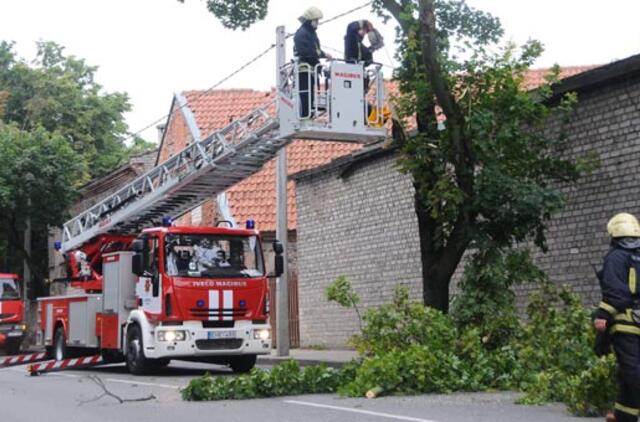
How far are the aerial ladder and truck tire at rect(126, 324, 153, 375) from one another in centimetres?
2

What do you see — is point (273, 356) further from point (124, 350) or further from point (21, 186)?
point (21, 186)

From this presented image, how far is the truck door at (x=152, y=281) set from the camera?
16683 mm

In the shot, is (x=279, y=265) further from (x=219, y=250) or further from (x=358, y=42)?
(x=358, y=42)

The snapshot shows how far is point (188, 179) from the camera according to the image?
18266mm

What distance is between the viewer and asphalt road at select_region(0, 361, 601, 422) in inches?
388

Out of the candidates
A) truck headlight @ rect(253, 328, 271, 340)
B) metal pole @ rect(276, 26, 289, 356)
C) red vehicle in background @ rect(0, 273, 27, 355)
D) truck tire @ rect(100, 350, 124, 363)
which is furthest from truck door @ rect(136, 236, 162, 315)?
red vehicle in background @ rect(0, 273, 27, 355)

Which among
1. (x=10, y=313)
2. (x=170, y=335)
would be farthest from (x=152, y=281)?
(x=10, y=313)

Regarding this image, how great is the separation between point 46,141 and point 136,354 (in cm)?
1888

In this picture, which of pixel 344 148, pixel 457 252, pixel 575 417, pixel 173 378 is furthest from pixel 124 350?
pixel 344 148

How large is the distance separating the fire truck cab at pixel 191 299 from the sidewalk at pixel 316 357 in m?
2.05

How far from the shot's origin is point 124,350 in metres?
17.8

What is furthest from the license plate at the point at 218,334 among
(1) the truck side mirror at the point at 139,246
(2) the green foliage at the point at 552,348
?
(2) the green foliage at the point at 552,348

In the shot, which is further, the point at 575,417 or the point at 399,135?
the point at 399,135

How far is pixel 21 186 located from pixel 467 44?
22.0 m
